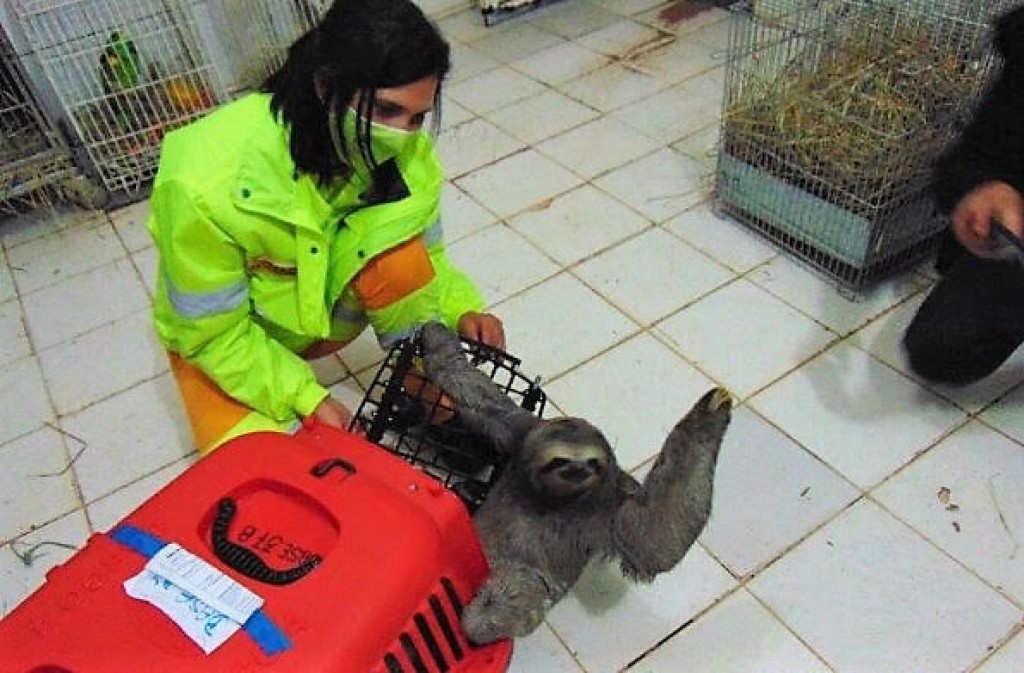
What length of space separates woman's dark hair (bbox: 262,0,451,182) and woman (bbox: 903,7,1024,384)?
690 mm

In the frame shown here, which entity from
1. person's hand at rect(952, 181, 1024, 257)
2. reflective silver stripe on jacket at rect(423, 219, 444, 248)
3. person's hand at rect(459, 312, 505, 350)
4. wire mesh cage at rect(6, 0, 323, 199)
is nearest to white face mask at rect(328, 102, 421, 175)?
reflective silver stripe on jacket at rect(423, 219, 444, 248)

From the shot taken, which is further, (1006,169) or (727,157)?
(727,157)

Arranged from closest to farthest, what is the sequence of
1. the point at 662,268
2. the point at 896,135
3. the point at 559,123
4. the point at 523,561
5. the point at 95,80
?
1. the point at 523,561
2. the point at 896,135
3. the point at 662,268
4. the point at 95,80
5. the point at 559,123

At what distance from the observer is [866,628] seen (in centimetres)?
108

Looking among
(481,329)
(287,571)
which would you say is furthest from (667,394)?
(287,571)

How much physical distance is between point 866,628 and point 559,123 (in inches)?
53.6

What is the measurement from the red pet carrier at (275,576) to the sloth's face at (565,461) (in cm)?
10

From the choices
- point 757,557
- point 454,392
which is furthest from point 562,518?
point 757,557

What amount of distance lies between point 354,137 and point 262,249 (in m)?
0.18

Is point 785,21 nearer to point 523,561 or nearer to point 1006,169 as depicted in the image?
point 1006,169

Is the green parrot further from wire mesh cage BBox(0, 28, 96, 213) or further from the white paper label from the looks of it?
the white paper label

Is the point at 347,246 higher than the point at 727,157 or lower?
higher

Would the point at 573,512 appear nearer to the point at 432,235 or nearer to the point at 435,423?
the point at 435,423

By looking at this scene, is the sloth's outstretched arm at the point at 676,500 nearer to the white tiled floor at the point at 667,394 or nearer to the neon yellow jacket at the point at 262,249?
the white tiled floor at the point at 667,394
